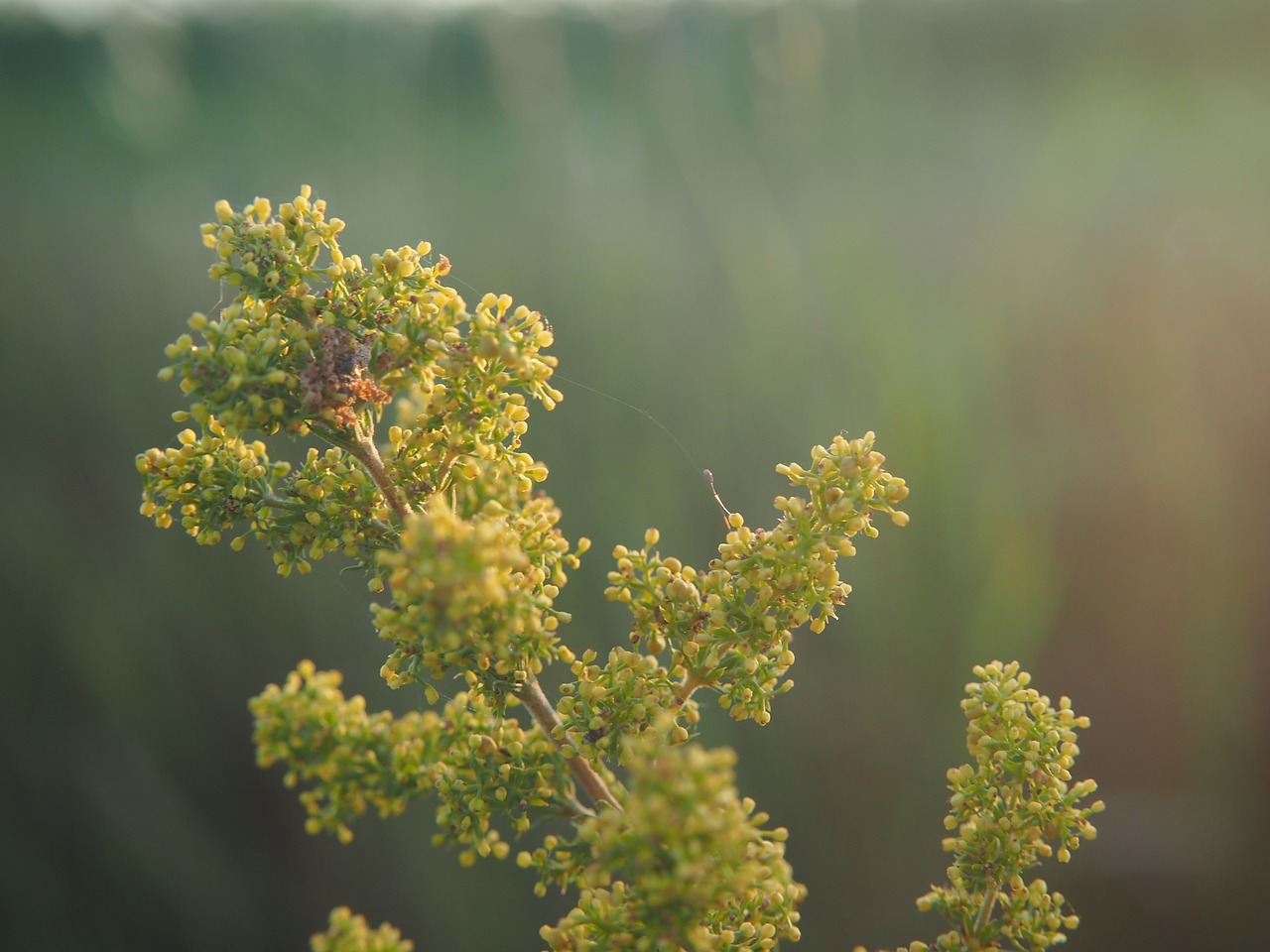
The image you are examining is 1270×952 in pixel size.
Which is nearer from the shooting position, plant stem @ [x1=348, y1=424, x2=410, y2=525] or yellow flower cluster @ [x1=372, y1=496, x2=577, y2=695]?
yellow flower cluster @ [x1=372, y1=496, x2=577, y2=695]

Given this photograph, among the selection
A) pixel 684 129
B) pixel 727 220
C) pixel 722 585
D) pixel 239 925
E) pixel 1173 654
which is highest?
pixel 684 129

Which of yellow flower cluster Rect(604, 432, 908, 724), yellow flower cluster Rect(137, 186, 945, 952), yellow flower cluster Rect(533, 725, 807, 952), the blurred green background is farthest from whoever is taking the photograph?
the blurred green background

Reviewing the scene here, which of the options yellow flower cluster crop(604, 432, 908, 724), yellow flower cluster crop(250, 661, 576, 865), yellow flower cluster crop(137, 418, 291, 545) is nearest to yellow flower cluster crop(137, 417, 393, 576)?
yellow flower cluster crop(137, 418, 291, 545)

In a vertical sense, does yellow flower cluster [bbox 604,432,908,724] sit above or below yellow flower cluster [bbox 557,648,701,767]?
above

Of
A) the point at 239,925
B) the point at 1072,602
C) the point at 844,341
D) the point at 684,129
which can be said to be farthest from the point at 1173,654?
the point at 239,925

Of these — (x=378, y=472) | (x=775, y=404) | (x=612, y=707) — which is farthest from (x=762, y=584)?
(x=775, y=404)

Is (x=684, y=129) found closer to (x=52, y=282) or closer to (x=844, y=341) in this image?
(x=844, y=341)

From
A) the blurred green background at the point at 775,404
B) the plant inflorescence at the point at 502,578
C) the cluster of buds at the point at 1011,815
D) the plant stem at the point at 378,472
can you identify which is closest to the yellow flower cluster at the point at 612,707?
the plant inflorescence at the point at 502,578

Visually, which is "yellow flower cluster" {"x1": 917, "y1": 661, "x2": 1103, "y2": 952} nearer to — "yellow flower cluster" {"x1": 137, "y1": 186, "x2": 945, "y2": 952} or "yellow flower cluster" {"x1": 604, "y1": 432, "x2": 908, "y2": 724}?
"yellow flower cluster" {"x1": 137, "y1": 186, "x2": 945, "y2": 952}
